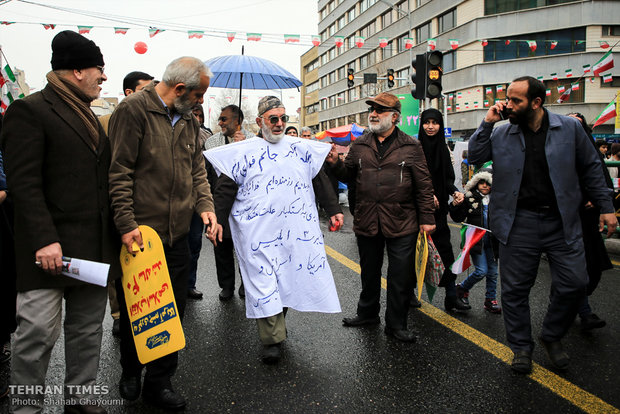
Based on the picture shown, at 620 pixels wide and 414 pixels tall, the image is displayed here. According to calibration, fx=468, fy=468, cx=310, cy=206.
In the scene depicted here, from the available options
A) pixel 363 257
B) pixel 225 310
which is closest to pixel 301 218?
pixel 363 257

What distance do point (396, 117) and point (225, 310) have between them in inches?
94.8

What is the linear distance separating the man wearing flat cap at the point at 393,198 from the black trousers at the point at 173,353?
1.59m

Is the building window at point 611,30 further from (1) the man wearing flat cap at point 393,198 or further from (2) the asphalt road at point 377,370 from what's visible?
(1) the man wearing flat cap at point 393,198

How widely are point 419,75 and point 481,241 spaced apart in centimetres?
500

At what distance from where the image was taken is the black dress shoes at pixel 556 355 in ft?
10.4

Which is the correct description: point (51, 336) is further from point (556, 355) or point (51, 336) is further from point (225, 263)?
point (556, 355)

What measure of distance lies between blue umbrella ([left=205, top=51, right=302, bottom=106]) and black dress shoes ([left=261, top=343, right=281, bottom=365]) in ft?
12.6

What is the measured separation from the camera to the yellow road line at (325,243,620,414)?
2.67 meters

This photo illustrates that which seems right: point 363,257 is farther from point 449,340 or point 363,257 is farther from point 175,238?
point 175,238

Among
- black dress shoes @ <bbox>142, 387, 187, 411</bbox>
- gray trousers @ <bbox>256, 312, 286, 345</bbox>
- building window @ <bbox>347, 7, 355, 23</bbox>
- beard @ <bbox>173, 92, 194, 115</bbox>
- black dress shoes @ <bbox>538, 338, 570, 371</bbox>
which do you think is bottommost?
black dress shoes @ <bbox>538, 338, 570, 371</bbox>

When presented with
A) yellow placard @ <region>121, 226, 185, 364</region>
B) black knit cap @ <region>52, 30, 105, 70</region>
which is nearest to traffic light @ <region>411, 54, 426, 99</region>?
black knit cap @ <region>52, 30, 105, 70</region>

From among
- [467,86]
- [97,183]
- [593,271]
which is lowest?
[593,271]

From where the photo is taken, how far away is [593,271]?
12.7 ft

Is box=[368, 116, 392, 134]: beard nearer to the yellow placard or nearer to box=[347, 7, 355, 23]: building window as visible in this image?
the yellow placard
